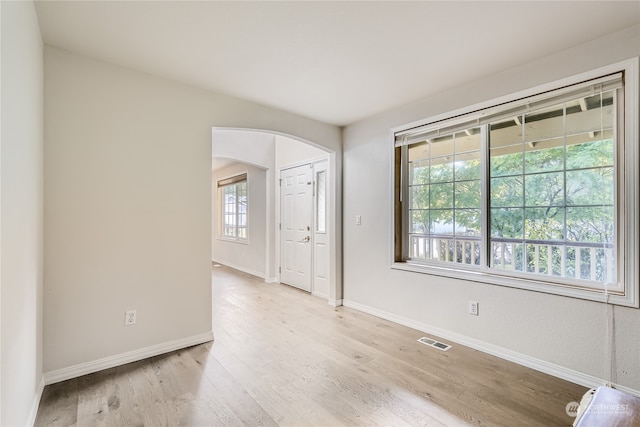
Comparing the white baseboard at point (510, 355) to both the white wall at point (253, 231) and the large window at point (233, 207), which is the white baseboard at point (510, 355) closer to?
the white wall at point (253, 231)

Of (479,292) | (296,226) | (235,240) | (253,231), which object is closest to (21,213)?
(479,292)

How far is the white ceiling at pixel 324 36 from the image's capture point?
1.82m

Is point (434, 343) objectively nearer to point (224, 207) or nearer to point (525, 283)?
point (525, 283)

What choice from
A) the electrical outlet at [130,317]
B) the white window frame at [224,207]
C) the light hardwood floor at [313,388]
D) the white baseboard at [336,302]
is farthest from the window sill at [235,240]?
the electrical outlet at [130,317]

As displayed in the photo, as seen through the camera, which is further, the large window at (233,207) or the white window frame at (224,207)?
the large window at (233,207)

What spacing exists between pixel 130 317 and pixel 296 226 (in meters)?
2.95

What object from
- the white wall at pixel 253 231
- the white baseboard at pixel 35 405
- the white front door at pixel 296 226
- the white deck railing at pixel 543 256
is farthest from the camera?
the white wall at pixel 253 231

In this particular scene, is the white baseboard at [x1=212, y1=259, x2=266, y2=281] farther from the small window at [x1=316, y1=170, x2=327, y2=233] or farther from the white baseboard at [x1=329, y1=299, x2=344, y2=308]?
the white baseboard at [x1=329, y1=299, x2=344, y2=308]

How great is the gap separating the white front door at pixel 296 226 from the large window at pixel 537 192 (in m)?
1.87

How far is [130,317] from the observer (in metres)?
2.51

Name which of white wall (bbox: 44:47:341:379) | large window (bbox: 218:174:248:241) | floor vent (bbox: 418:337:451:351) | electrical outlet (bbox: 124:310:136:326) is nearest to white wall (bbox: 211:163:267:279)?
large window (bbox: 218:174:248:241)

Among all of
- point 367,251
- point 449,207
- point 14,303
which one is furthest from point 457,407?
point 14,303

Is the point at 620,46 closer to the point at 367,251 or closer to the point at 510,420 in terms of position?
the point at 510,420

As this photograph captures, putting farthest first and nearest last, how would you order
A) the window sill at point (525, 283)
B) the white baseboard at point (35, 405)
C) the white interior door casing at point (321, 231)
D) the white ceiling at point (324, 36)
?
the white interior door casing at point (321, 231) < the window sill at point (525, 283) < the white ceiling at point (324, 36) < the white baseboard at point (35, 405)
